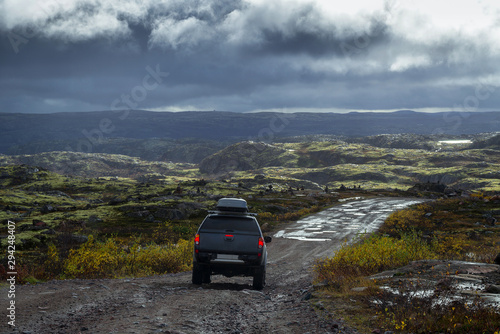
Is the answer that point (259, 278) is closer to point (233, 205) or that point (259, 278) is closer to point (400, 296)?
point (233, 205)

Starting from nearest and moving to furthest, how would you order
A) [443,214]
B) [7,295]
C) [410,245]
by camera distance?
[7,295], [410,245], [443,214]

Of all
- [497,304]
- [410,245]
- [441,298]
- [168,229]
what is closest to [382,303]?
[441,298]

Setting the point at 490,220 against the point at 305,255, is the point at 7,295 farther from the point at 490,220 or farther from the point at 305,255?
the point at 490,220

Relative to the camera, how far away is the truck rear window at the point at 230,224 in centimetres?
1466

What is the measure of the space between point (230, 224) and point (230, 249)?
1.05 metres

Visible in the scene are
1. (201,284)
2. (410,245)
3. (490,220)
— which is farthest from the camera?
(490,220)

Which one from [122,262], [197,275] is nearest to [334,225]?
[122,262]

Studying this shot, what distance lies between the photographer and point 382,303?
9.50 m

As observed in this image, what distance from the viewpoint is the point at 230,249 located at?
14.2 m

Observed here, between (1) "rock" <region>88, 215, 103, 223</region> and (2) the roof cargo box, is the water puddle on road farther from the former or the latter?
(1) "rock" <region>88, 215, 103, 223</region>

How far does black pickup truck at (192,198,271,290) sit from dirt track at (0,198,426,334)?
766 millimetres

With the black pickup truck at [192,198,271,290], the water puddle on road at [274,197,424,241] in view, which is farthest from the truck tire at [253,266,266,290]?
the water puddle on road at [274,197,424,241]

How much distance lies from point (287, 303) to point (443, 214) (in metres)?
44.3

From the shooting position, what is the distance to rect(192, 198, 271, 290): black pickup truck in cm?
1420
